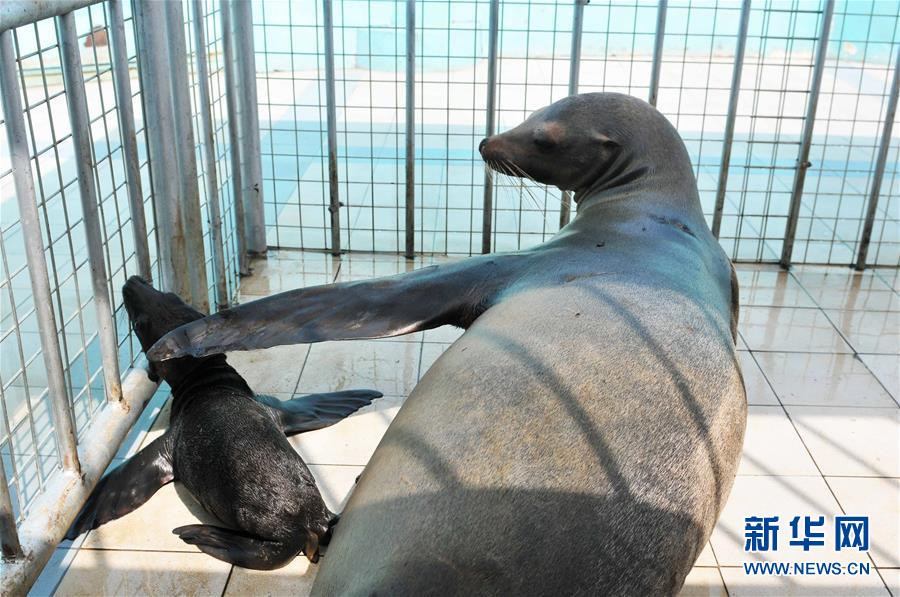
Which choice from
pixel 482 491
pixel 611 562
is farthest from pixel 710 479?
pixel 482 491

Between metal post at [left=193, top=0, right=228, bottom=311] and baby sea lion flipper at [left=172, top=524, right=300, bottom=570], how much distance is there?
2100 mm

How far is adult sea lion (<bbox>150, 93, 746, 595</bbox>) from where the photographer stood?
1779 mm

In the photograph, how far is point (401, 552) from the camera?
1795mm

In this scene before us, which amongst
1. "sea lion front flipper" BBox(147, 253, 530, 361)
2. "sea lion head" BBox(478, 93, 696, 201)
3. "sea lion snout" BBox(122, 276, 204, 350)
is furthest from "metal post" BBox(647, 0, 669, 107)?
"sea lion snout" BBox(122, 276, 204, 350)

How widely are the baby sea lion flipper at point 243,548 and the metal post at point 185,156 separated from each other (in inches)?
64.1

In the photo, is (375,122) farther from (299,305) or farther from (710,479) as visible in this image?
(710,479)

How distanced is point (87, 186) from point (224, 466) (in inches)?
43.3

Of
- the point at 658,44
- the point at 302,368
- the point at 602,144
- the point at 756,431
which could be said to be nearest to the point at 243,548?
the point at 302,368

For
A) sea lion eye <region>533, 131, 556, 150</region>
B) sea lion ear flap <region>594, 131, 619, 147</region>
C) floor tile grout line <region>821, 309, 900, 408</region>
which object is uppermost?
sea lion ear flap <region>594, 131, 619, 147</region>

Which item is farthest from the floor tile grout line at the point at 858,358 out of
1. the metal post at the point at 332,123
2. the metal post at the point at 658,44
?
the metal post at the point at 332,123

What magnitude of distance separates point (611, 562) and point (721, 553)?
1.54 metres

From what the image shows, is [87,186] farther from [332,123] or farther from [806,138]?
[806,138]

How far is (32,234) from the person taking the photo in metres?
2.76

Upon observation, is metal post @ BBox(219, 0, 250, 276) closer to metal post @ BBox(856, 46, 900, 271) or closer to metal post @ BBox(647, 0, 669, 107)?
metal post @ BBox(647, 0, 669, 107)
